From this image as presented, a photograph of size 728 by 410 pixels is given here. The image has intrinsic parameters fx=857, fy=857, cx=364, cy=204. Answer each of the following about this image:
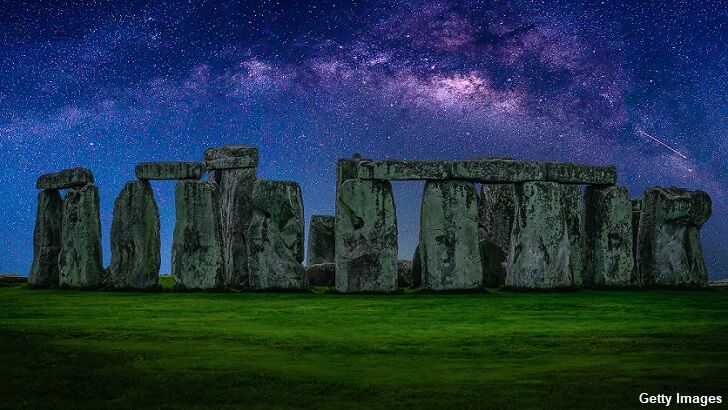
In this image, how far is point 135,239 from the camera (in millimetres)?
17828

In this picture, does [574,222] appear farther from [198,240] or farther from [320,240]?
[198,240]

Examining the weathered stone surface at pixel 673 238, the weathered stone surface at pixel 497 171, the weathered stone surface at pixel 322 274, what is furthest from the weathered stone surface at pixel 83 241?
the weathered stone surface at pixel 673 238

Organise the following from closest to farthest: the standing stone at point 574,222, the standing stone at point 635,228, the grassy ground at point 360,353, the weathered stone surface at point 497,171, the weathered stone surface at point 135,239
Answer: the grassy ground at point 360,353 → the weathered stone surface at point 497,171 → the weathered stone surface at point 135,239 → the standing stone at point 574,222 → the standing stone at point 635,228

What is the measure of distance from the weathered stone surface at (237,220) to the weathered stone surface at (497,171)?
4890mm

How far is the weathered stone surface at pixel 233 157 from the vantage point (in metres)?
19.5

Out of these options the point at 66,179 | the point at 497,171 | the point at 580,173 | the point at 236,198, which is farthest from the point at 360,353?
the point at 66,179

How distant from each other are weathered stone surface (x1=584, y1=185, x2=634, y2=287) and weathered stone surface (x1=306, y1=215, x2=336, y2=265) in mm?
6815

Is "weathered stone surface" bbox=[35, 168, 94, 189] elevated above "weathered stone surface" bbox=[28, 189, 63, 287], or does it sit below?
above

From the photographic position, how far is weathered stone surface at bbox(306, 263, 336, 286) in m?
20.9

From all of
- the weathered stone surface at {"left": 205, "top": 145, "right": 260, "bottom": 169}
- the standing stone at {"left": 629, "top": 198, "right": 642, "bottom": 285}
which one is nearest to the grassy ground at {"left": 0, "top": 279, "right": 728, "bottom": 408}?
the standing stone at {"left": 629, "top": 198, "right": 642, "bottom": 285}

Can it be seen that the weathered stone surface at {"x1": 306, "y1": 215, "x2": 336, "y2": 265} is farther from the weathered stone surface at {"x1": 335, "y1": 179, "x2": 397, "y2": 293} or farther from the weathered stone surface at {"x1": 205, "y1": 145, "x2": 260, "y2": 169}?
the weathered stone surface at {"x1": 335, "y1": 179, "x2": 397, "y2": 293}

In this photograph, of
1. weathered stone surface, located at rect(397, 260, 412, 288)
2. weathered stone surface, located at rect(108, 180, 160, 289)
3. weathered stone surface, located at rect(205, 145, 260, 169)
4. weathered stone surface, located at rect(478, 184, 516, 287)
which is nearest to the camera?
weathered stone surface, located at rect(108, 180, 160, 289)

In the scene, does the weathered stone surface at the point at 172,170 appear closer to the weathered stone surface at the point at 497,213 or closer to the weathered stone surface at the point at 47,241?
the weathered stone surface at the point at 47,241

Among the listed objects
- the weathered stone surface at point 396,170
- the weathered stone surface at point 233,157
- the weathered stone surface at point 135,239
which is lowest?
the weathered stone surface at point 135,239
